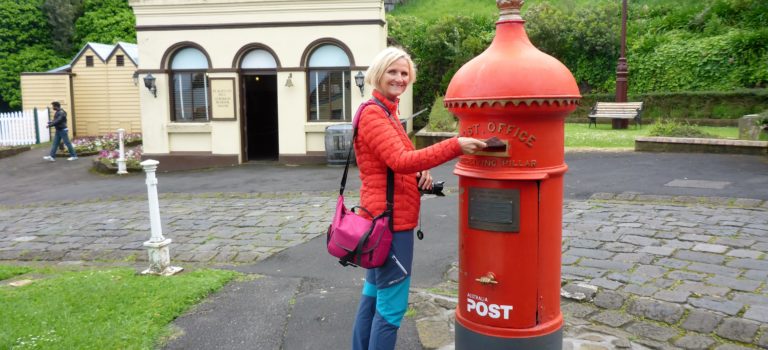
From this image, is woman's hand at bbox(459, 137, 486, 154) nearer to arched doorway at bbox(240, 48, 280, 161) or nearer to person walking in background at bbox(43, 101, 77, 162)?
arched doorway at bbox(240, 48, 280, 161)

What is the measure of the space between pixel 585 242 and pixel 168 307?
4.21 metres

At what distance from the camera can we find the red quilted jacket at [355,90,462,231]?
3037mm

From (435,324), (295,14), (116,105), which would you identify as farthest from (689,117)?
(116,105)

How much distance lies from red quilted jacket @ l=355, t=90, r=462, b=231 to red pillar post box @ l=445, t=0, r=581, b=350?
0.24 metres

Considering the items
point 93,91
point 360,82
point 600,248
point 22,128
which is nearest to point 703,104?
point 360,82

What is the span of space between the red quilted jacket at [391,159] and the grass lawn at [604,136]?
12.4 meters

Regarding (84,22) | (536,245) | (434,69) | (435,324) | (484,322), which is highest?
(84,22)

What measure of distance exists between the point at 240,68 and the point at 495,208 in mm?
13721

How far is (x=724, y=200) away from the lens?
27.4ft

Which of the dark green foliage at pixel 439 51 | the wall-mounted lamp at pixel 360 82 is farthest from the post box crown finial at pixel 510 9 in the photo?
the dark green foliage at pixel 439 51

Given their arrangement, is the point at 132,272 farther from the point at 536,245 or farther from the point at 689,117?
the point at 689,117

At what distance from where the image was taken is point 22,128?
81.7 feet

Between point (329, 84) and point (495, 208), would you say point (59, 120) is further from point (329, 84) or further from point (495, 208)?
point (495, 208)

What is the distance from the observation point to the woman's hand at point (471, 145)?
2951 millimetres
